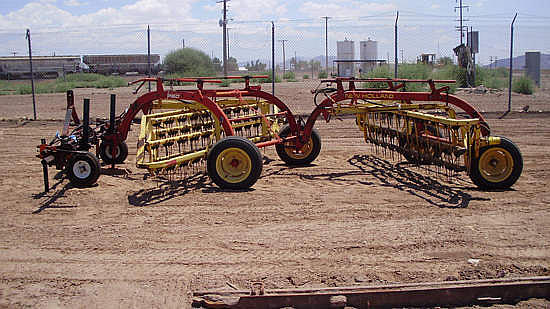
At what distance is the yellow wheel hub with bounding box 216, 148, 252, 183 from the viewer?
778 cm

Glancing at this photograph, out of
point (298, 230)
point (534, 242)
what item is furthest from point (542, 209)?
point (298, 230)

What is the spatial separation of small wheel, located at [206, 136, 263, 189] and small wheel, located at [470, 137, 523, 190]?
3.06 m

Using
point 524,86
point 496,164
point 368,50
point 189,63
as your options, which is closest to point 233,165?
point 496,164

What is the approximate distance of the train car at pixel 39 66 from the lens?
116 ft

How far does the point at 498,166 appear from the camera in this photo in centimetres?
776

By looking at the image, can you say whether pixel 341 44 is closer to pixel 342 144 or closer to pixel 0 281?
pixel 342 144

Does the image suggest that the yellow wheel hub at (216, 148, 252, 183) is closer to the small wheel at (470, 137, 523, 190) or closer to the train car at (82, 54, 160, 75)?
the small wheel at (470, 137, 523, 190)

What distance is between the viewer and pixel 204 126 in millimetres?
9375

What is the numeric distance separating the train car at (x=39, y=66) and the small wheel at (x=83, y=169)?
28755mm

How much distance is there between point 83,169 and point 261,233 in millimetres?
3417

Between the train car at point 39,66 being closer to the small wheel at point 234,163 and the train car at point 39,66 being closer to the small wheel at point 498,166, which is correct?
the small wheel at point 234,163

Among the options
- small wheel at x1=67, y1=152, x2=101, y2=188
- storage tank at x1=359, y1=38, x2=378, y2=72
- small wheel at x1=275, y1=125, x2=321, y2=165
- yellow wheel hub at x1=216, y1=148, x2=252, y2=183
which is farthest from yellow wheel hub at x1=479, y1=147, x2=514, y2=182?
storage tank at x1=359, y1=38, x2=378, y2=72

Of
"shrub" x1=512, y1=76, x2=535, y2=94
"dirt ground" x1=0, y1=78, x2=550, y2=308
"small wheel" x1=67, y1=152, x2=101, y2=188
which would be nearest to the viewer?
"dirt ground" x1=0, y1=78, x2=550, y2=308

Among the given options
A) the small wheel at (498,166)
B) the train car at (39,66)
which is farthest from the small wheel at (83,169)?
the train car at (39,66)
